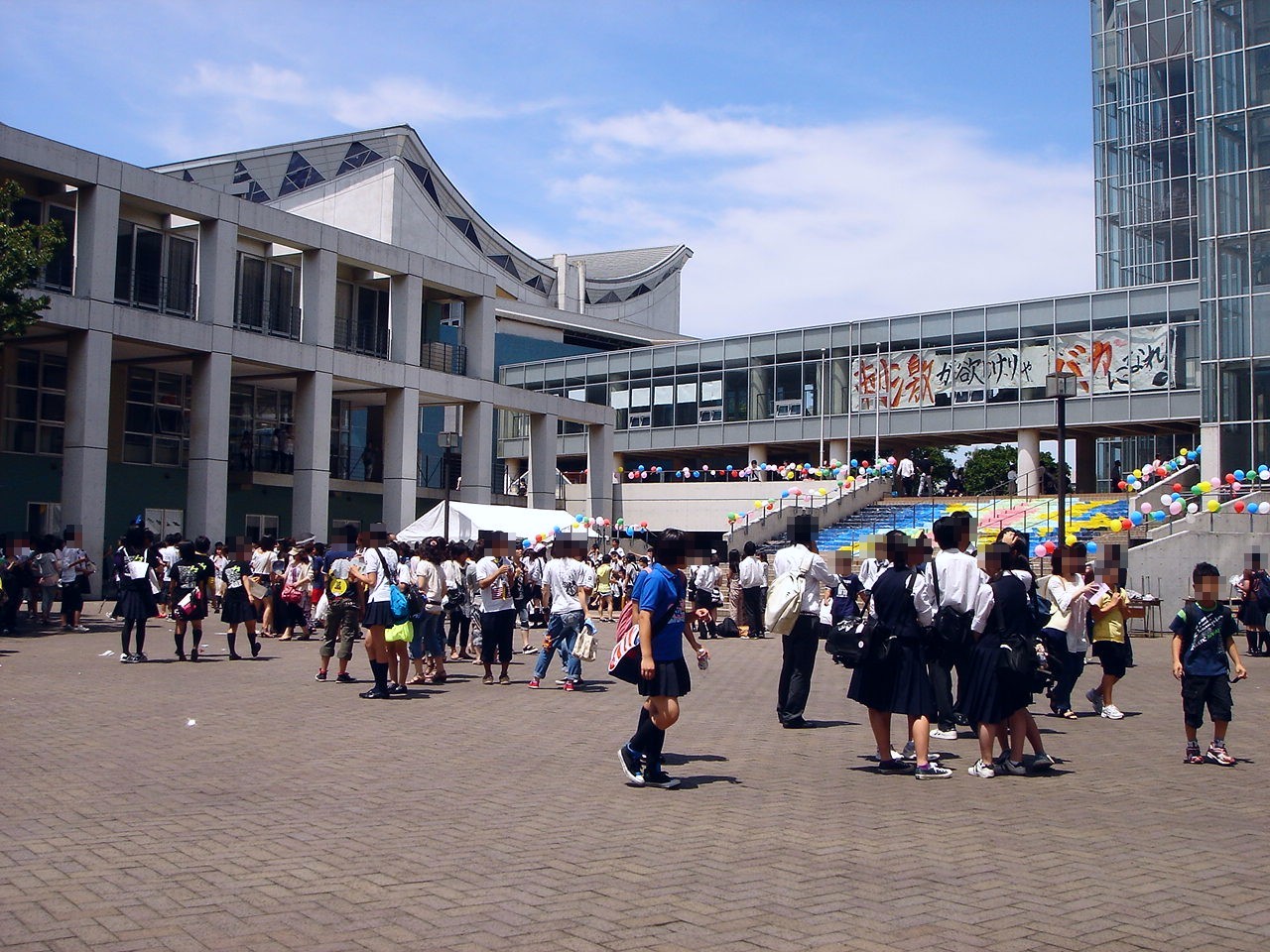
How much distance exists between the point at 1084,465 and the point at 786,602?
44.9 metres

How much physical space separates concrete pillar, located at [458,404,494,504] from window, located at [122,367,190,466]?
363 inches

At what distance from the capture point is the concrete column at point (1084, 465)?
5147cm

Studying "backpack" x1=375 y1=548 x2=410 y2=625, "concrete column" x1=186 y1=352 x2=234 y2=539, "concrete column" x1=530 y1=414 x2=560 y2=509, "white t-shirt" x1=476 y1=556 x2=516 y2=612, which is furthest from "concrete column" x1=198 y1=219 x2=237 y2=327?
"backpack" x1=375 y1=548 x2=410 y2=625

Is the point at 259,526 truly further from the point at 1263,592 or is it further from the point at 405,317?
the point at 1263,592

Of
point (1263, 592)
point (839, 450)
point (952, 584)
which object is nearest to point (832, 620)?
point (952, 584)

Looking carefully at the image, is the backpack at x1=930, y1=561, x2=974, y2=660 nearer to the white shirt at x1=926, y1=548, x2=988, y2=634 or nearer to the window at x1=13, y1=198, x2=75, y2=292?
the white shirt at x1=926, y1=548, x2=988, y2=634

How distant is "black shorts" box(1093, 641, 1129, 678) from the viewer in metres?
12.0

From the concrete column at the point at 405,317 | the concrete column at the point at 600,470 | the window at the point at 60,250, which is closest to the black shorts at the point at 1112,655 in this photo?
the window at the point at 60,250

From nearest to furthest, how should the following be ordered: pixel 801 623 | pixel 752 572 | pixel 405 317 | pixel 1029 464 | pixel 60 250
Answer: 1. pixel 801 623
2. pixel 752 572
3. pixel 60 250
4. pixel 405 317
5. pixel 1029 464

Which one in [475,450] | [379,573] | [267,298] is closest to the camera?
[379,573]

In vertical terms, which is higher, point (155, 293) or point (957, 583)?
point (155, 293)

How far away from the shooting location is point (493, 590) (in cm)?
1404

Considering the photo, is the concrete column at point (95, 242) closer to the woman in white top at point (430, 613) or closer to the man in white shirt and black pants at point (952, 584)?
the woman in white top at point (430, 613)

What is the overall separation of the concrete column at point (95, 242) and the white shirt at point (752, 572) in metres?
18.0
